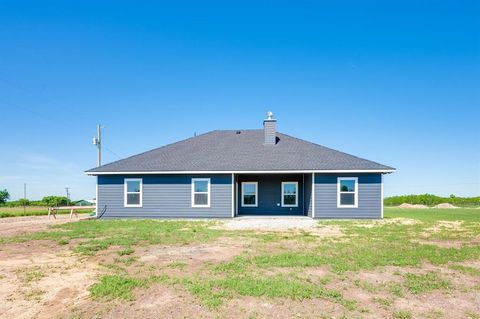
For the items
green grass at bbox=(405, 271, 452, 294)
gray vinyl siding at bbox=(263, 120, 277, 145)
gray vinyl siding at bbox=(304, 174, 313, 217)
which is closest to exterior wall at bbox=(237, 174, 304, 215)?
gray vinyl siding at bbox=(304, 174, 313, 217)

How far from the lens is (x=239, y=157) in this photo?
61.4 feet

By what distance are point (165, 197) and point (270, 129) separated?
8.13 meters

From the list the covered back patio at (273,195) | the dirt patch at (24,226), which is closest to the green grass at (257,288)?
the dirt patch at (24,226)

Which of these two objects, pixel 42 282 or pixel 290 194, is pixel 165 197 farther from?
pixel 42 282

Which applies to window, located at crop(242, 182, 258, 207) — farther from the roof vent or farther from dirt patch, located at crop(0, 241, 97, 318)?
dirt patch, located at crop(0, 241, 97, 318)

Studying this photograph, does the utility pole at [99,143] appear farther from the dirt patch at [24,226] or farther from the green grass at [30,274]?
the green grass at [30,274]

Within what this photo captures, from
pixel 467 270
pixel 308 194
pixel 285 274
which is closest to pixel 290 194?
pixel 308 194

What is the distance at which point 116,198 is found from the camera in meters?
18.0

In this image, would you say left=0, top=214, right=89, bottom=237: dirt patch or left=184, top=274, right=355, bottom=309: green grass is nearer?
left=184, top=274, right=355, bottom=309: green grass

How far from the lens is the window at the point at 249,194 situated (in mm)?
19344

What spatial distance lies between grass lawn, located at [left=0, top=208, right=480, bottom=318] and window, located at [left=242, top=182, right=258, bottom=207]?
8.81 m

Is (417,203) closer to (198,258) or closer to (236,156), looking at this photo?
(236,156)

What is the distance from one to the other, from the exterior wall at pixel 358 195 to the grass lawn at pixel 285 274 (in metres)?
6.39

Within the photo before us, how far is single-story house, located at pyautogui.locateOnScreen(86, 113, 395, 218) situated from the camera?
55.7 feet
